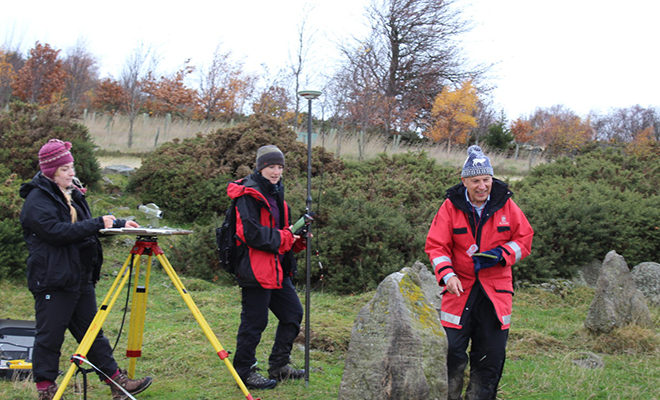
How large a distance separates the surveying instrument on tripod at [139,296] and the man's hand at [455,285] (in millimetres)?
1540

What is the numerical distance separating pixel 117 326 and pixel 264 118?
26.8ft

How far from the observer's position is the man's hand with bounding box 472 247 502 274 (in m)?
3.66

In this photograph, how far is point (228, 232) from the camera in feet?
14.5

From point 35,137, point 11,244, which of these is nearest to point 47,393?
point 11,244

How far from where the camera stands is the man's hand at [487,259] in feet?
12.0

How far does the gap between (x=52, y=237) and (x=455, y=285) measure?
8.87 ft

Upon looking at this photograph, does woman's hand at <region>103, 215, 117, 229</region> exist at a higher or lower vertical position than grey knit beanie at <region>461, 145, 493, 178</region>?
lower

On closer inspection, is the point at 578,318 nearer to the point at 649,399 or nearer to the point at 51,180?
the point at 649,399

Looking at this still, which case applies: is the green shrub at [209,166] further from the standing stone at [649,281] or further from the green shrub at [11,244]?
the standing stone at [649,281]

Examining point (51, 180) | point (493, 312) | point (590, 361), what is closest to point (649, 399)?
point (590, 361)

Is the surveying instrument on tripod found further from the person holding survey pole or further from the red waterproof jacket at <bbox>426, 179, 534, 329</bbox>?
the red waterproof jacket at <bbox>426, 179, 534, 329</bbox>

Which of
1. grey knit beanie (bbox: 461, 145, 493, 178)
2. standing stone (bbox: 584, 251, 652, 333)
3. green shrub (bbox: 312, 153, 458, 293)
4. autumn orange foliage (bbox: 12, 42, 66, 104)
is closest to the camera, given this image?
grey knit beanie (bbox: 461, 145, 493, 178)

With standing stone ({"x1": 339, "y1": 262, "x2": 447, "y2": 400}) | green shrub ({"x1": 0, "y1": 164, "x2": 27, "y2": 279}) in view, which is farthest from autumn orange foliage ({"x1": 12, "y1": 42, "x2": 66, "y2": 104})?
standing stone ({"x1": 339, "y1": 262, "x2": 447, "y2": 400})

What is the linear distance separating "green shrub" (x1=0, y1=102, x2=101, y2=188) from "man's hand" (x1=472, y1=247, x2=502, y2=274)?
10.4 metres
